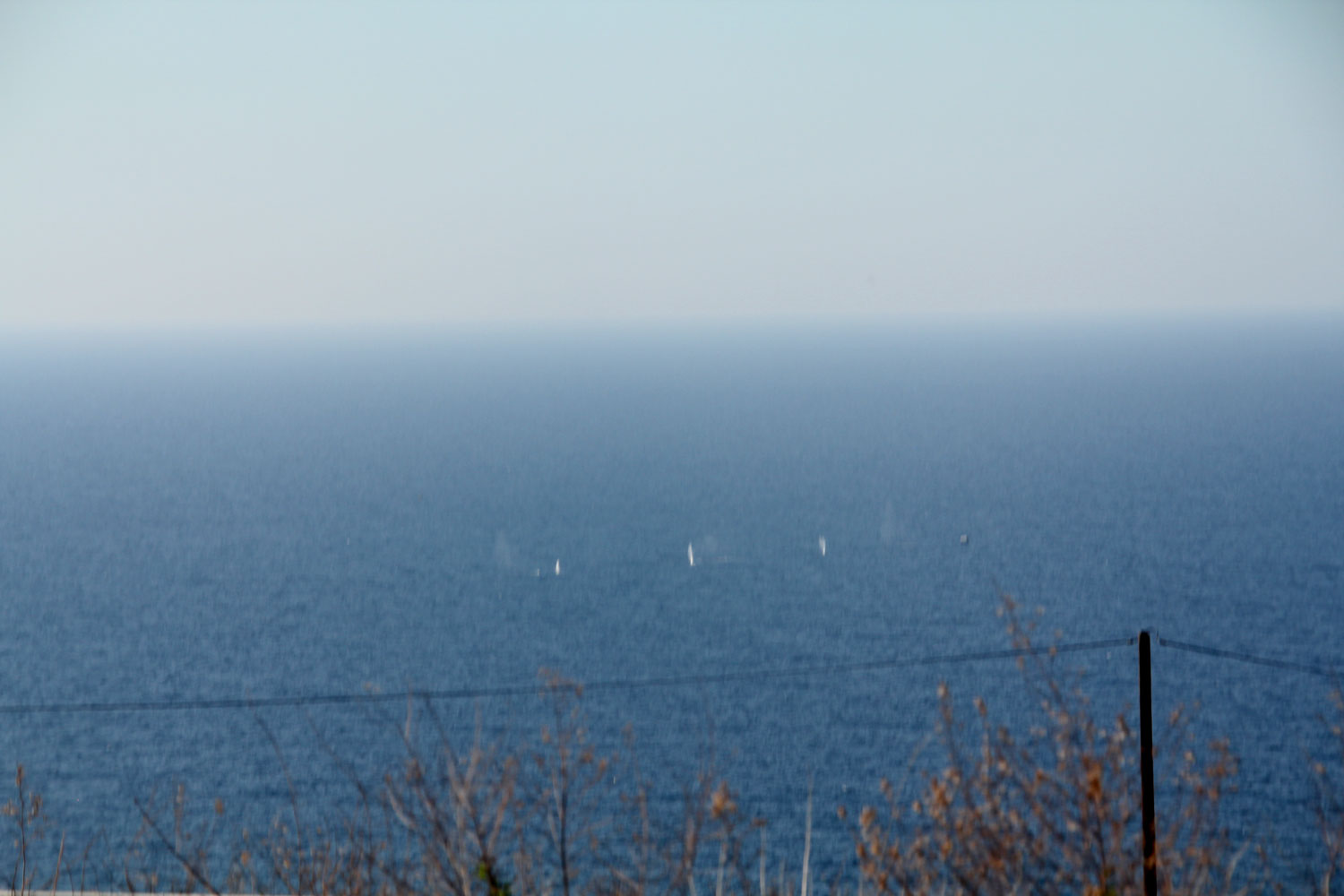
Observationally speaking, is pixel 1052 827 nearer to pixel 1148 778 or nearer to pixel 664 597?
pixel 1148 778

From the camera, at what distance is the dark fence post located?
5.87 meters

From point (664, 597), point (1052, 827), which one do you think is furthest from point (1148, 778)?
point (664, 597)

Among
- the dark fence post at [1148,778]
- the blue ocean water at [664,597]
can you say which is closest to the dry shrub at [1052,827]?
the dark fence post at [1148,778]

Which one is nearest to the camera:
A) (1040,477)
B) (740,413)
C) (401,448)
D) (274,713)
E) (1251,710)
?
(1251,710)

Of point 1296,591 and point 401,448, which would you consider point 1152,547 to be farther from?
point 401,448

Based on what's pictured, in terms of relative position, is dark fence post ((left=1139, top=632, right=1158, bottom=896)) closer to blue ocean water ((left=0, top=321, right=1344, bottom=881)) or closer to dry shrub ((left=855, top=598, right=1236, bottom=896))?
dry shrub ((left=855, top=598, right=1236, bottom=896))

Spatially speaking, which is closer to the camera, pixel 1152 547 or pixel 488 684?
pixel 488 684

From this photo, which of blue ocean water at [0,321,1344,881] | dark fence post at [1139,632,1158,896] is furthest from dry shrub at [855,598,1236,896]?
blue ocean water at [0,321,1344,881]

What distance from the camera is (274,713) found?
5991 centimetres

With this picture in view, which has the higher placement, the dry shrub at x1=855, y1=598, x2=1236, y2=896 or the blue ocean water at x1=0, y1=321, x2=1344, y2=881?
the dry shrub at x1=855, y1=598, x2=1236, y2=896

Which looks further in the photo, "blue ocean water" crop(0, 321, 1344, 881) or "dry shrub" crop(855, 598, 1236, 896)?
"blue ocean water" crop(0, 321, 1344, 881)

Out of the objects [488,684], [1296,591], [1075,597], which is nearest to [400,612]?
[488,684]

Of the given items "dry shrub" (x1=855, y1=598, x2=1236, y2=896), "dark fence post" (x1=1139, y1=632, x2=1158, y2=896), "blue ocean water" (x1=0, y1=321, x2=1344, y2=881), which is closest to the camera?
"dry shrub" (x1=855, y1=598, x2=1236, y2=896)

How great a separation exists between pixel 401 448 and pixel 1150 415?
101 metres
